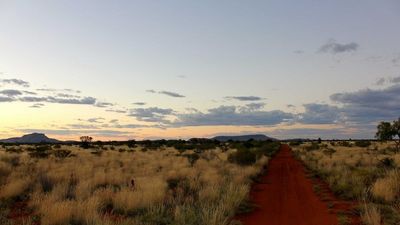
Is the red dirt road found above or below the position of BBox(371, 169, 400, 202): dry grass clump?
below

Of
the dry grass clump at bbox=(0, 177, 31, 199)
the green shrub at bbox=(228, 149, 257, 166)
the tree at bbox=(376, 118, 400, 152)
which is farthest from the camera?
the tree at bbox=(376, 118, 400, 152)

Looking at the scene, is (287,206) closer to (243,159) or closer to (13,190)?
(13,190)

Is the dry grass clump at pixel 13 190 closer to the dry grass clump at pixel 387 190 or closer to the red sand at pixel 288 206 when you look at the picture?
the red sand at pixel 288 206

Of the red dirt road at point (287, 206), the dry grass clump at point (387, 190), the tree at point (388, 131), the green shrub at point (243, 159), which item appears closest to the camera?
the red dirt road at point (287, 206)

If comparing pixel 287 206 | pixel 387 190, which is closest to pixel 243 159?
pixel 387 190

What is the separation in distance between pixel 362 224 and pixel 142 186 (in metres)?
7.98

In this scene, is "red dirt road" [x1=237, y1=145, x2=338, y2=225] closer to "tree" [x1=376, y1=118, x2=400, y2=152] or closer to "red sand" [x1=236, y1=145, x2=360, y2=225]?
"red sand" [x1=236, y1=145, x2=360, y2=225]

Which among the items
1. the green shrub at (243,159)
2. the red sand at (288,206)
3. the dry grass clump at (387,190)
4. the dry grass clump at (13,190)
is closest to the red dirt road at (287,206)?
the red sand at (288,206)

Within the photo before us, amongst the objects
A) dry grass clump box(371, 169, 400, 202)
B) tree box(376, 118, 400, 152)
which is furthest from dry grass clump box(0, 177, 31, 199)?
tree box(376, 118, 400, 152)

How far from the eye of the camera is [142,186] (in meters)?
16.3

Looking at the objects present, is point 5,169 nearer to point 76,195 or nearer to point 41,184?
point 41,184

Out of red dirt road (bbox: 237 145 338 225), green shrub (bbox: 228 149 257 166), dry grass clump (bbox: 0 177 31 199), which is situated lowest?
red dirt road (bbox: 237 145 338 225)

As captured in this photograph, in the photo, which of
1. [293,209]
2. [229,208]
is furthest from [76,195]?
[293,209]

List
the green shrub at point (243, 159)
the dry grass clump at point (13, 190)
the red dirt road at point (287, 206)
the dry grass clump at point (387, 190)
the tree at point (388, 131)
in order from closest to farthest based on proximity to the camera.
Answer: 1. the red dirt road at point (287, 206)
2. the dry grass clump at point (387, 190)
3. the dry grass clump at point (13, 190)
4. the green shrub at point (243, 159)
5. the tree at point (388, 131)
